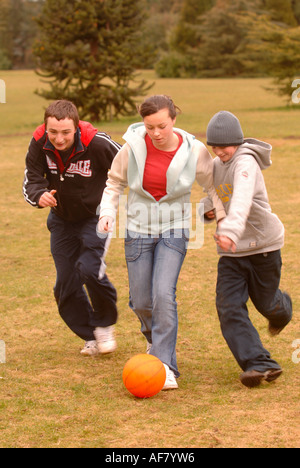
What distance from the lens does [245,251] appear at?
185 inches

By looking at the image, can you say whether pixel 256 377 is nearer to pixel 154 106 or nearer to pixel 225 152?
pixel 225 152

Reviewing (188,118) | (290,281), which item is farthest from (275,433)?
(188,118)

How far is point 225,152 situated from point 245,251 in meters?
0.64

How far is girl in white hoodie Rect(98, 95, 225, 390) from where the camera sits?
4.68 m

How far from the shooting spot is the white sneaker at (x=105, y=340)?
17.9 feet

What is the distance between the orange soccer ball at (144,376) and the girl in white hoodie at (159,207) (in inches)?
5.6

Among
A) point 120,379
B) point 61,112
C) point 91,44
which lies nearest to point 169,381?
point 120,379

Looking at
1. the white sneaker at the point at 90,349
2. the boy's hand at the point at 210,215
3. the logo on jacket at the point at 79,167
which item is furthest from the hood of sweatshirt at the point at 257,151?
the white sneaker at the point at 90,349

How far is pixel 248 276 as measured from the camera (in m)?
4.79

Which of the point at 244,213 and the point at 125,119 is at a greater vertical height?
the point at 244,213

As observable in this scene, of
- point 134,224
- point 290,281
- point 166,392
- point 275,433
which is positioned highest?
point 134,224

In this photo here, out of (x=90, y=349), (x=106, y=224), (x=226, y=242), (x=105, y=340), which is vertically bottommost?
(x=90, y=349)
